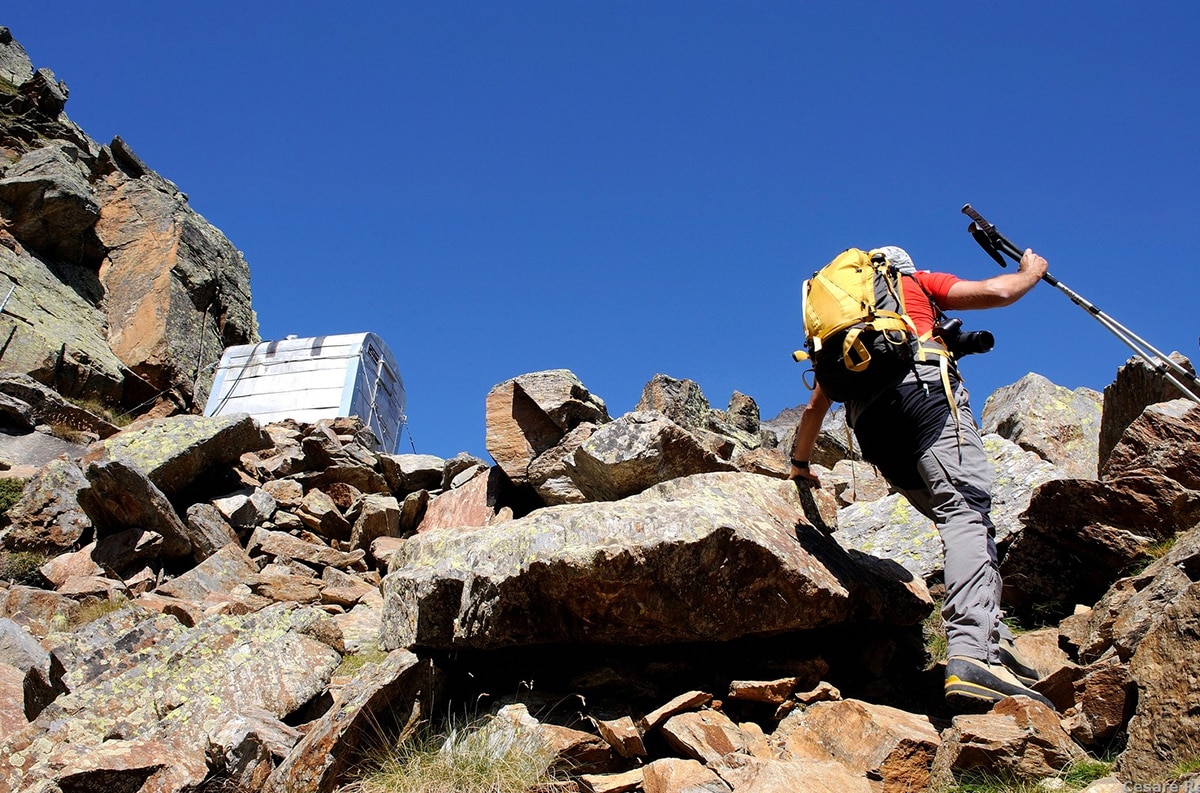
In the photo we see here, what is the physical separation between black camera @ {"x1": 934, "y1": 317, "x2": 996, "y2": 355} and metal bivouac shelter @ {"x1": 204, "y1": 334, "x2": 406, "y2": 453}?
1918 cm

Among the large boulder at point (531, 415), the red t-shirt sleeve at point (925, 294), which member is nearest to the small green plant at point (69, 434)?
the large boulder at point (531, 415)

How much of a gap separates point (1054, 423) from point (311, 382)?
1974 centimetres

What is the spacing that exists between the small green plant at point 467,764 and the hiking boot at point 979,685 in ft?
7.81

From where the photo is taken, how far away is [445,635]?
5.71 m

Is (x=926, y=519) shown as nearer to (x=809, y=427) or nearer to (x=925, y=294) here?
(x=809, y=427)

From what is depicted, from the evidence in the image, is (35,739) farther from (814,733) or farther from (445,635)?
(814,733)

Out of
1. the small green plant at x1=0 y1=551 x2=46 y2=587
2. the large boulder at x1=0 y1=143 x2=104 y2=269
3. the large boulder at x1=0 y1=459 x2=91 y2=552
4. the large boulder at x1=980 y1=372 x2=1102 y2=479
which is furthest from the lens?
the large boulder at x1=0 y1=143 x2=104 y2=269

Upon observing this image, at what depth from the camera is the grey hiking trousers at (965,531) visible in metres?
4.71

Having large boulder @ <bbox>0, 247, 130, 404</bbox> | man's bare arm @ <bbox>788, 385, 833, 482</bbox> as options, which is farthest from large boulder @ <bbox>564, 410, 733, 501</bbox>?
large boulder @ <bbox>0, 247, 130, 404</bbox>

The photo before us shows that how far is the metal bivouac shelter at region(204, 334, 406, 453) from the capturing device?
915 inches

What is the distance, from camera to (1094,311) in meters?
6.73

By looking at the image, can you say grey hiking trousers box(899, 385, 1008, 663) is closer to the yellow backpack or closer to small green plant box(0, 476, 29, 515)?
the yellow backpack

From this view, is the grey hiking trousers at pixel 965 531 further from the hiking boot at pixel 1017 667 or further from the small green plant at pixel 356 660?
the small green plant at pixel 356 660

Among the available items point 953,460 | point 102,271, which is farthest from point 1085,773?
point 102,271
